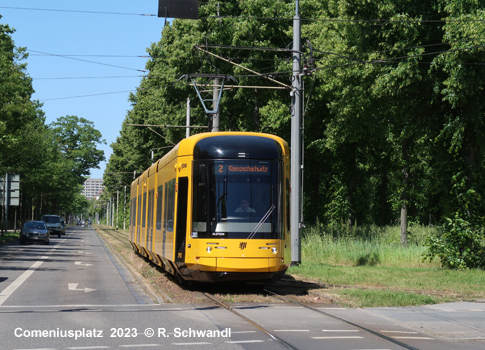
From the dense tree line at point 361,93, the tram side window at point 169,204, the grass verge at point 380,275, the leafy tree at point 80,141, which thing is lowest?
the grass verge at point 380,275

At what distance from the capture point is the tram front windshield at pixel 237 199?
15.3m

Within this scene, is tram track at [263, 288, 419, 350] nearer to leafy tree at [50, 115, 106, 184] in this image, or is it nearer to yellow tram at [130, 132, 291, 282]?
yellow tram at [130, 132, 291, 282]

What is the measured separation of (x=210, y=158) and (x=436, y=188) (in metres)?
10.2

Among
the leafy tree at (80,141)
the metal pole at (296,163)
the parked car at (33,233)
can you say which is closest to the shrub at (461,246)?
the metal pole at (296,163)

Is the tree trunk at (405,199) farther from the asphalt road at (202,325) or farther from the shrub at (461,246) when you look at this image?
the asphalt road at (202,325)

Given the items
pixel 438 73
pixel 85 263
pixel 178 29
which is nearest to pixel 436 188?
pixel 438 73

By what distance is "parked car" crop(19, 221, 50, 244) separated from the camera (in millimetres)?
45438

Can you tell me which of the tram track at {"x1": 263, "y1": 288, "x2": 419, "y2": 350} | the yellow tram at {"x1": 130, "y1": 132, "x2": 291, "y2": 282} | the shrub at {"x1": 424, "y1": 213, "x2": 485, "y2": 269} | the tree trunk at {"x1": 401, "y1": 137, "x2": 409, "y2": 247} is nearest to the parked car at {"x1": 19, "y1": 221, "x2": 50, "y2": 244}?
the tree trunk at {"x1": 401, "y1": 137, "x2": 409, "y2": 247}

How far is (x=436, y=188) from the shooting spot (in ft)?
76.5

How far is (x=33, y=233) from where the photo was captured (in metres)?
45.6

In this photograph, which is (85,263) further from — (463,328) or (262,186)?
(463,328)

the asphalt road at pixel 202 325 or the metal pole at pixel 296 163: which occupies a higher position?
the metal pole at pixel 296 163

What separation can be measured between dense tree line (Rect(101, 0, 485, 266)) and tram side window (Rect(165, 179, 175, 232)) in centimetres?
555

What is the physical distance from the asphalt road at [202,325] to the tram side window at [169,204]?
75.5 inches
